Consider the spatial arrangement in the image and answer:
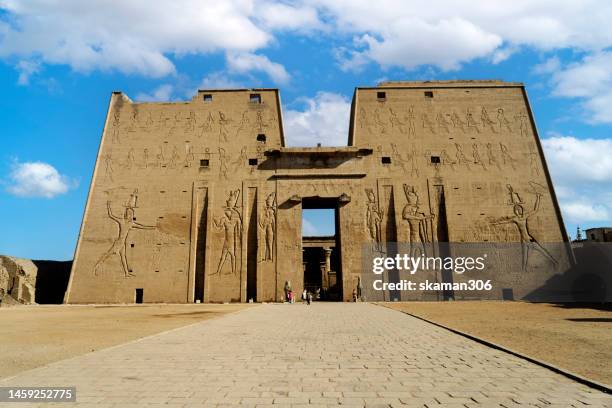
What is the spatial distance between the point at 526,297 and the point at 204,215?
20480 mm

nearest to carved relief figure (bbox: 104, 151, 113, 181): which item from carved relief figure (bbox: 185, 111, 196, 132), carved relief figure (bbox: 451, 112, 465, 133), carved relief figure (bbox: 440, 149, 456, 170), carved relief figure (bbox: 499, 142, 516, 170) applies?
carved relief figure (bbox: 185, 111, 196, 132)

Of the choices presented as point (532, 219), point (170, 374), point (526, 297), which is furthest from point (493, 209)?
point (170, 374)

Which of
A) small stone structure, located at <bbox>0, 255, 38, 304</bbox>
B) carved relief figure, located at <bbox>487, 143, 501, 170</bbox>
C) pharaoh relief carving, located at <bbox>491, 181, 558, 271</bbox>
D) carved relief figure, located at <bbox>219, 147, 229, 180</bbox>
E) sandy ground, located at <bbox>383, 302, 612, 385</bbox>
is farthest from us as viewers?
carved relief figure, located at <bbox>487, 143, 501, 170</bbox>

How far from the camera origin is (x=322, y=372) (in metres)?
4.69

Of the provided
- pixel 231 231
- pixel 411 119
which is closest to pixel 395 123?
pixel 411 119

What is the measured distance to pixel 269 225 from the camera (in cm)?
2458

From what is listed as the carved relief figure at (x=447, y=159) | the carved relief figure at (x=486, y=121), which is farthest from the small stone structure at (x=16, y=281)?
the carved relief figure at (x=486, y=121)

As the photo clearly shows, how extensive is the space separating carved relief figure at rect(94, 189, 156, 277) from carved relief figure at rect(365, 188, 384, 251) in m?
13.6

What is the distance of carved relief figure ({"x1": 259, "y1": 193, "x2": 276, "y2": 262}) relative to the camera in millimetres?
24172

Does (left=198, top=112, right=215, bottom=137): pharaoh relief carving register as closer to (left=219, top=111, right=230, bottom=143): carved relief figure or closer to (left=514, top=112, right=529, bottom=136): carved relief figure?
(left=219, top=111, right=230, bottom=143): carved relief figure

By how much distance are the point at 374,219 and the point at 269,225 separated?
21.7 ft

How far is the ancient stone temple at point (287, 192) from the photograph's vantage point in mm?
24000

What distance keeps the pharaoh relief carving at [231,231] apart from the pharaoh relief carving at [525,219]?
16.1 meters

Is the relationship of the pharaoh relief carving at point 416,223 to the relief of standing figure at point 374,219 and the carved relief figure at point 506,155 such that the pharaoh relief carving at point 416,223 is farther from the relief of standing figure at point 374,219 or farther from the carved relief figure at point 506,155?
the carved relief figure at point 506,155
